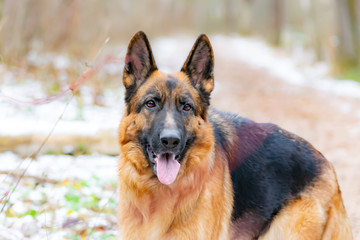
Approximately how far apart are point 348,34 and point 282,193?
14.1 m

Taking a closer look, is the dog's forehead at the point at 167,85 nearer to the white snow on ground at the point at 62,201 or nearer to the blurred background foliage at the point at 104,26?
the white snow on ground at the point at 62,201

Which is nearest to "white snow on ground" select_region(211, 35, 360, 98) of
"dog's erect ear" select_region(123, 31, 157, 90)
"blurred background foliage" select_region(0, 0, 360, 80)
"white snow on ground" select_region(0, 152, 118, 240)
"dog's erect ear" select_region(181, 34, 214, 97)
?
"blurred background foliage" select_region(0, 0, 360, 80)

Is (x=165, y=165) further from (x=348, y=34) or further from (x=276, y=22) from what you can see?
(x=276, y=22)

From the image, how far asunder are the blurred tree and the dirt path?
7.82ft

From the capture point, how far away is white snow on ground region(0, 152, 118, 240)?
13.9ft

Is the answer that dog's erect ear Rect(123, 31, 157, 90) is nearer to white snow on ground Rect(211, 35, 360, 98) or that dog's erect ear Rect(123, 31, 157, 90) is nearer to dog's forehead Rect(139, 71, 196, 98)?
dog's forehead Rect(139, 71, 196, 98)

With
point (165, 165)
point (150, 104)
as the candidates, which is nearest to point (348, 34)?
point (150, 104)

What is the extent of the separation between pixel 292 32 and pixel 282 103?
3017cm

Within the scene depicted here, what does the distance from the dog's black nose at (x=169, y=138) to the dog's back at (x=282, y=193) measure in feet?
1.63

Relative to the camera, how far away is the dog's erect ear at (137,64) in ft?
11.4

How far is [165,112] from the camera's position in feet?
11.0

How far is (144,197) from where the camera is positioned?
334cm

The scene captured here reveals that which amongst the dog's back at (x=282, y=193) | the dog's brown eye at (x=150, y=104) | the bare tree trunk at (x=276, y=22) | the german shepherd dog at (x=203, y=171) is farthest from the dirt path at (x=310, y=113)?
the bare tree trunk at (x=276, y=22)

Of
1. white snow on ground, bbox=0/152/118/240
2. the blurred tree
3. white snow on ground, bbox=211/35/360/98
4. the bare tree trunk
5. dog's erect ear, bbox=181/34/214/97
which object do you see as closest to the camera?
dog's erect ear, bbox=181/34/214/97
